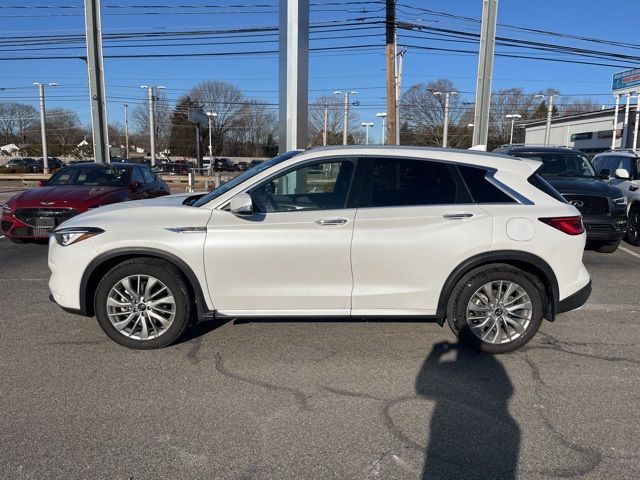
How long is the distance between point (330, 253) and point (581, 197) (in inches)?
235

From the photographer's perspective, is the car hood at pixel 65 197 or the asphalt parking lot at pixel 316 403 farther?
the car hood at pixel 65 197

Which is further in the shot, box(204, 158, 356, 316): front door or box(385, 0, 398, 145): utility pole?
box(385, 0, 398, 145): utility pole

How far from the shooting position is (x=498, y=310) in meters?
4.36

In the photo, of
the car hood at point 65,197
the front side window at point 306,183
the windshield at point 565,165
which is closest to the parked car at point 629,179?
the windshield at point 565,165

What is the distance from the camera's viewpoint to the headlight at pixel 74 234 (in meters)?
4.23

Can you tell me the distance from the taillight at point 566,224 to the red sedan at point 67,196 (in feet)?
22.7

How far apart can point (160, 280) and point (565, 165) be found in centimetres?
850

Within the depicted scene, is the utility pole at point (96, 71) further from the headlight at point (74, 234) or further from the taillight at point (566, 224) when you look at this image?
the taillight at point (566, 224)

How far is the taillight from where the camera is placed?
4246 mm

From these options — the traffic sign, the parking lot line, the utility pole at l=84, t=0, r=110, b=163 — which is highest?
the traffic sign

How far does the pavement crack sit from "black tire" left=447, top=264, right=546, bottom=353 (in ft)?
5.05

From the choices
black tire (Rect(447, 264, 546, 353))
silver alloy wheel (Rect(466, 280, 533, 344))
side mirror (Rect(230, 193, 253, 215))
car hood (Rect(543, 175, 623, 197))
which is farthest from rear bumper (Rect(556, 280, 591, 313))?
car hood (Rect(543, 175, 623, 197))

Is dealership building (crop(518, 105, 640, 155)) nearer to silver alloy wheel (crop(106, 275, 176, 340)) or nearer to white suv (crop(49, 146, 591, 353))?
white suv (crop(49, 146, 591, 353))

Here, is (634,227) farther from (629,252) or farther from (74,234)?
(74,234)
